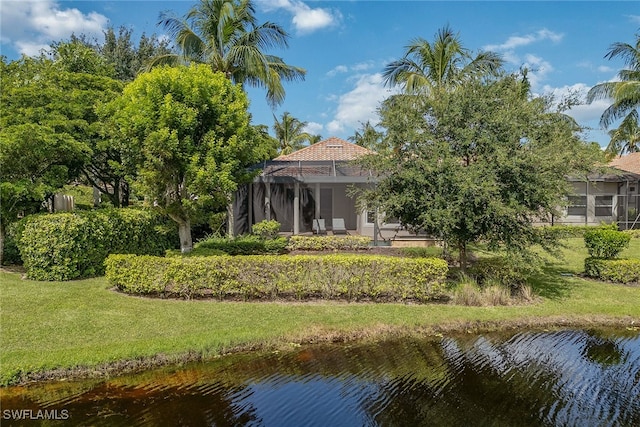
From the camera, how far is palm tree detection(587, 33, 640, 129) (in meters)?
20.2

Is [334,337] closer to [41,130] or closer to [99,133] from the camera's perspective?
[41,130]

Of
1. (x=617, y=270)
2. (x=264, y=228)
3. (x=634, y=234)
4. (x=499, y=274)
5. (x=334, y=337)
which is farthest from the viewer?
(x=634, y=234)

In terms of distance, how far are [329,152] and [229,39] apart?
7751 millimetres

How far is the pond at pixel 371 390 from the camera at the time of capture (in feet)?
17.3

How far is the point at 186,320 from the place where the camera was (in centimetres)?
841

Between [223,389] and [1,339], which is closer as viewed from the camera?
[223,389]

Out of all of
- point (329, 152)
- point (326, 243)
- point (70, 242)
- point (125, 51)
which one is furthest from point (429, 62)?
point (125, 51)

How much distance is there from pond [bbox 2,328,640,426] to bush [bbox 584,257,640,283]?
508 centimetres

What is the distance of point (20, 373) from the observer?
603 cm

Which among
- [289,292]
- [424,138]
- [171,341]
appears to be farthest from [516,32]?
[171,341]

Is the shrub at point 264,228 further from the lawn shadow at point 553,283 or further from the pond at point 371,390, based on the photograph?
the pond at point 371,390

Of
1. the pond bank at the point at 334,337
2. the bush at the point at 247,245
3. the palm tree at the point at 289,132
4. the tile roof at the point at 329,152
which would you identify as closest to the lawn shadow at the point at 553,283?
the pond bank at the point at 334,337

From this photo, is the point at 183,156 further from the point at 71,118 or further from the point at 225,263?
the point at 71,118

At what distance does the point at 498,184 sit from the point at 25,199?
12733mm
